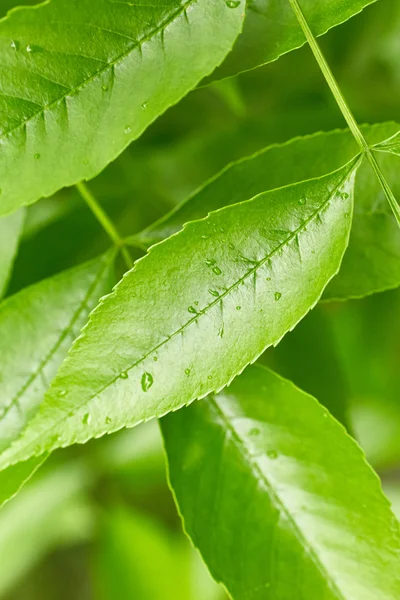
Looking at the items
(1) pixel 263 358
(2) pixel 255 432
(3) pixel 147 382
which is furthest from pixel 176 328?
(1) pixel 263 358

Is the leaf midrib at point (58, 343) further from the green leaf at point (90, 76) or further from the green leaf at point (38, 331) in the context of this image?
the green leaf at point (90, 76)

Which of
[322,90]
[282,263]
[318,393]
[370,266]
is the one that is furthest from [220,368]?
[322,90]

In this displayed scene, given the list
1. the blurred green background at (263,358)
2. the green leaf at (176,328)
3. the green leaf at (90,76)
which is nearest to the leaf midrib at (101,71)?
the green leaf at (90,76)

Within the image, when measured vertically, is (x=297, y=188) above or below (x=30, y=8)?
below

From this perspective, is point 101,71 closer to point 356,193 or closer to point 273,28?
point 273,28

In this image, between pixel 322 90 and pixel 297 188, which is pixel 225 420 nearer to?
pixel 297 188

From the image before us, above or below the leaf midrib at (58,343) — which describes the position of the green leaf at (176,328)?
below
